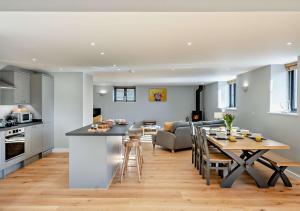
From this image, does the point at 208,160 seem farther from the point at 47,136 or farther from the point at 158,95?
the point at 158,95

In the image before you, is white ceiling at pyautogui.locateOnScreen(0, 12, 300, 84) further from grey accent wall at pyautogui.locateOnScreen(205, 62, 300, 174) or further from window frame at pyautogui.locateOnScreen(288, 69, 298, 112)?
grey accent wall at pyautogui.locateOnScreen(205, 62, 300, 174)

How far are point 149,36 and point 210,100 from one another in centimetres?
824

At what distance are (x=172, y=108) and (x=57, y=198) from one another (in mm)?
8980

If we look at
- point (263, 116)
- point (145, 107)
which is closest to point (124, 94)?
point (145, 107)

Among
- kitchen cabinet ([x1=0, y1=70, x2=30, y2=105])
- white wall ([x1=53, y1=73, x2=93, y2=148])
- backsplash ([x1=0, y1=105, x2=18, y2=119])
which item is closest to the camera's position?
kitchen cabinet ([x1=0, y1=70, x2=30, y2=105])

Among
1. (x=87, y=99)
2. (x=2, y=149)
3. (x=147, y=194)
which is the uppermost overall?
(x=87, y=99)

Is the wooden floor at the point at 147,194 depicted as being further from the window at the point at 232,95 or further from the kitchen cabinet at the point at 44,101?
the window at the point at 232,95

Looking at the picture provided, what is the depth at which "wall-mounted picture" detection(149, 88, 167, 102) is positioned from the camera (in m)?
11.9

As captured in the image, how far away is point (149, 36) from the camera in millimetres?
3211

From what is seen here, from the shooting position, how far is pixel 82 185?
3.81 metres

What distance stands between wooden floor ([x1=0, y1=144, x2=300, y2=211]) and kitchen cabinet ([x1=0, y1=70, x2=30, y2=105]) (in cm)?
171

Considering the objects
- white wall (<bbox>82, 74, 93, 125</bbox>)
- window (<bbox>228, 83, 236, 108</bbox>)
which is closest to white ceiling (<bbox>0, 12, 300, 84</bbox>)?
white wall (<bbox>82, 74, 93, 125</bbox>)

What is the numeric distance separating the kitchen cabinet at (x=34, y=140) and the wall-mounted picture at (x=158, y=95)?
6.75 meters
